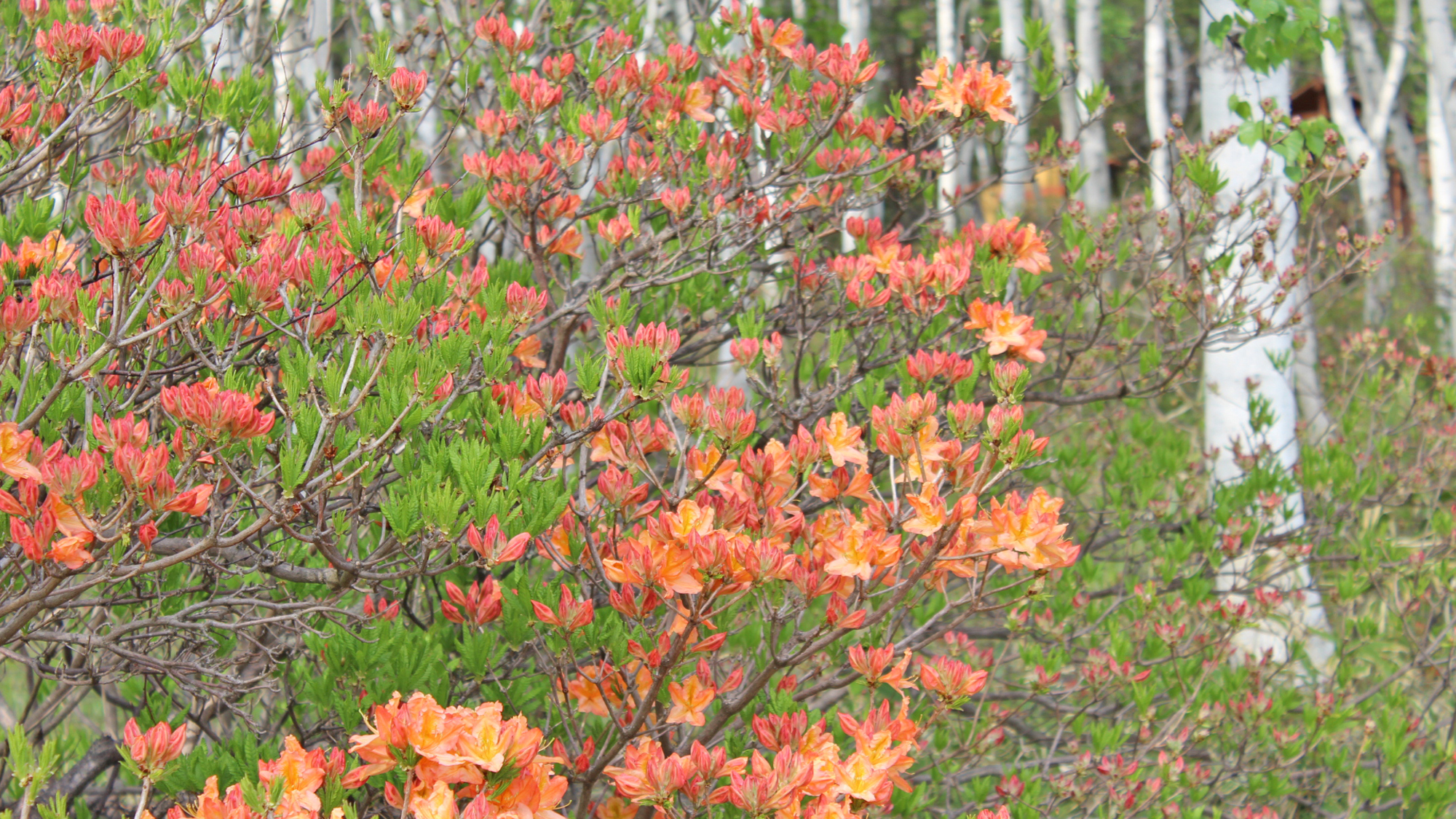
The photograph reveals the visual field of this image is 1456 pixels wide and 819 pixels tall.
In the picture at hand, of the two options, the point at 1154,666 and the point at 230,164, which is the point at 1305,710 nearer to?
the point at 1154,666

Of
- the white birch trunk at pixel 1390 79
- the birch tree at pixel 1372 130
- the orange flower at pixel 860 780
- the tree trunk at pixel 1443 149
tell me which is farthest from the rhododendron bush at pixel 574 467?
the white birch trunk at pixel 1390 79

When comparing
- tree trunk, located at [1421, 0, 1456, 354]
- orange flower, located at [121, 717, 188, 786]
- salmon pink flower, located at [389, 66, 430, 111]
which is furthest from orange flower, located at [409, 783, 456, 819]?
tree trunk, located at [1421, 0, 1456, 354]

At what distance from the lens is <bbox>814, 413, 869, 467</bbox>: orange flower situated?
6.23ft

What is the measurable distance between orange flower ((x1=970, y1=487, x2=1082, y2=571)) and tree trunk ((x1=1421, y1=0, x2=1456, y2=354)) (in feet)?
19.1

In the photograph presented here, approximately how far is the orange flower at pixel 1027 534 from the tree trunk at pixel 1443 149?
19.1 feet

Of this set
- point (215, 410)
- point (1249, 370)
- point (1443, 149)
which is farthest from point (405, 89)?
point (1443, 149)

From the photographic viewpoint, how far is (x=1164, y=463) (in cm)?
337

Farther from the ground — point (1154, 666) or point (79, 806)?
point (79, 806)

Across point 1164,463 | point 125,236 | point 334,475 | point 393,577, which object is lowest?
point 1164,463

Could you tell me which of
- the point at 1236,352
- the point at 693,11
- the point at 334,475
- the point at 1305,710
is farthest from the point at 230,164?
the point at 1236,352

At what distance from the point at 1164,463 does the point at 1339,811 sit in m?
1.09

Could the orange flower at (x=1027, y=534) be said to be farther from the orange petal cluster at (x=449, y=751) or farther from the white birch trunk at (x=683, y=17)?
the white birch trunk at (x=683, y=17)

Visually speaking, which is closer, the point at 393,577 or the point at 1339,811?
the point at 393,577

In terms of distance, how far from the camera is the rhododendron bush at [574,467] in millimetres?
1532
